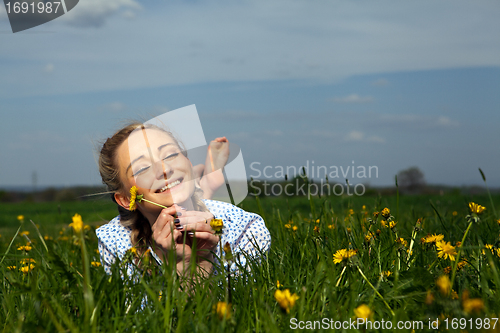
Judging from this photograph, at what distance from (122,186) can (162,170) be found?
0.51 meters

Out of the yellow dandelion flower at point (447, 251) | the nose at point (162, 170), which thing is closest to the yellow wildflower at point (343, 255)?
the yellow dandelion flower at point (447, 251)

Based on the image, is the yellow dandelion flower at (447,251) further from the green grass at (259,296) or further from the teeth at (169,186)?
the teeth at (169,186)

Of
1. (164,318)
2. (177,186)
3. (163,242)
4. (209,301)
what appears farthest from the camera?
(177,186)

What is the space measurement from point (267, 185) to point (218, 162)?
42.1 inches

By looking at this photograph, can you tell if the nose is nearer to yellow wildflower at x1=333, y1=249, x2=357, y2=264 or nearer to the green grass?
the green grass

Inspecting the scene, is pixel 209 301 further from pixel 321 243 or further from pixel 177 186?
pixel 177 186

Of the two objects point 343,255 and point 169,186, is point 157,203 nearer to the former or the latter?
point 169,186

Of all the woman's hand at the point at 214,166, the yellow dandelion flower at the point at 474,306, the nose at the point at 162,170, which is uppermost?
the yellow dandelion flower at the point at 474,306

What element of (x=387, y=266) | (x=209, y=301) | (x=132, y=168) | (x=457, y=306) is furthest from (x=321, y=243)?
(x=132, y=168)

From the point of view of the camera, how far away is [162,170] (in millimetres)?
2844

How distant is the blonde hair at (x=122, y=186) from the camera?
3.17m

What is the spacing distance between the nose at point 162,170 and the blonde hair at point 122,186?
0.32 m

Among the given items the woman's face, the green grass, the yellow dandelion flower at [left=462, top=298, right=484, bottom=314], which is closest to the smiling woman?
the woman's face

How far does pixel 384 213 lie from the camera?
2.34 meters
